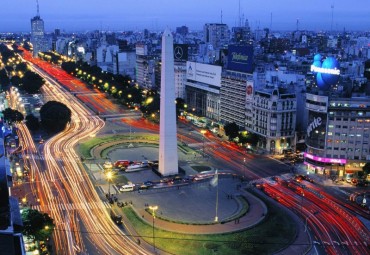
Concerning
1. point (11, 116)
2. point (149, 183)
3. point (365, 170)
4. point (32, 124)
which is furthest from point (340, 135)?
point (11, 116)

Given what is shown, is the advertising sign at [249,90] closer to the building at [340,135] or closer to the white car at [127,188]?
the building at [340,135]

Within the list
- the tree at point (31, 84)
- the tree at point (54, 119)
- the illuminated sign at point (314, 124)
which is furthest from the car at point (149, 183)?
the tree at point (31, 84)

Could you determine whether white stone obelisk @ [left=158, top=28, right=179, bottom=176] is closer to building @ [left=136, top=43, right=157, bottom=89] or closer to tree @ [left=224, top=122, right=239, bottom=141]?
tree @ [left=224, top=122, right=239, bottom=141]

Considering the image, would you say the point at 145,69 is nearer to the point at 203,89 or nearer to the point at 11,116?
the point at 203,89

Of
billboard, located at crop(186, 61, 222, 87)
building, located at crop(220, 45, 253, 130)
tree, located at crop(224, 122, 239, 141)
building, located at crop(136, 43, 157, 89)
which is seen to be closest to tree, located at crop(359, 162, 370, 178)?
tree, located at crop(224, 122, 239, 141)

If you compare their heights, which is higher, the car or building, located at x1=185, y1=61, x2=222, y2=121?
building, located at x1=185, y1=61, x2=222, y2=121

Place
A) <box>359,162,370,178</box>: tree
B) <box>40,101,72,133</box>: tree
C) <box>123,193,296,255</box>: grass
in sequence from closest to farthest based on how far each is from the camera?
<box>123,193,296,255</box>: grass
<box>359,162,370,178</box>: tree
<box>40,101,72,133</box>: tree

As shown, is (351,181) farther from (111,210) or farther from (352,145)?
(111,210)

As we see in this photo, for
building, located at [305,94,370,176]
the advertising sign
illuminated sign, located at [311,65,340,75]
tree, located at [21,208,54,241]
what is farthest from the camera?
the advertising sign
